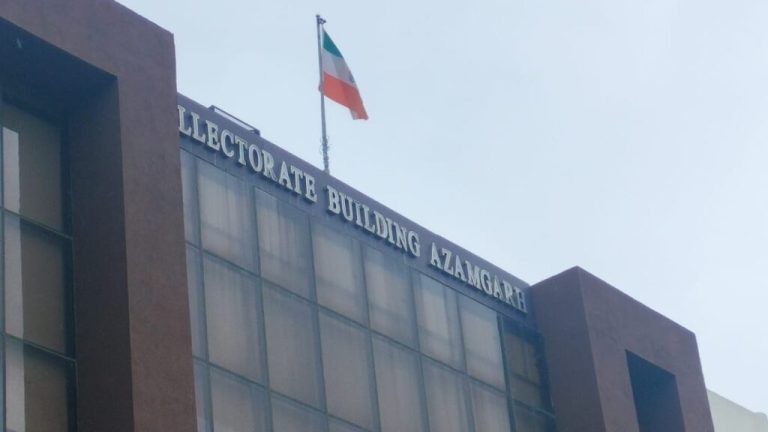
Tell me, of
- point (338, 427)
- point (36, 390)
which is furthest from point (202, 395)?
point (338, 427)

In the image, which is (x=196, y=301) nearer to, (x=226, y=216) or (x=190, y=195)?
(x=190, y=195)

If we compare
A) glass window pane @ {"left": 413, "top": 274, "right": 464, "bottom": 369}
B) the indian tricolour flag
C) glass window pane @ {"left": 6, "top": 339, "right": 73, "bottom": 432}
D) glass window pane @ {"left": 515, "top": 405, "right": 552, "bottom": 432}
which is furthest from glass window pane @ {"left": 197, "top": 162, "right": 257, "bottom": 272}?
glass window pane @ {"left": 515, "top": 405, "right": 552, "bottom": 432}

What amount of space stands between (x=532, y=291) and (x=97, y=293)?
13.7m

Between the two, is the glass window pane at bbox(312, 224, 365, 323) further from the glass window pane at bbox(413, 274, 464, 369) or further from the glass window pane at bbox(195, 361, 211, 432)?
the glass window pane at bbox(195, 361, 211, 432)

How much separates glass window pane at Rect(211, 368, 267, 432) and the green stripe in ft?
34.9

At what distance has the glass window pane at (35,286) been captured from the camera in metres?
22.5

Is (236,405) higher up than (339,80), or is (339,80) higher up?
(339,80)

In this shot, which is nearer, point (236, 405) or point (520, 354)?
point (236, 405)

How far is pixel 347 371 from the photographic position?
1118 inches

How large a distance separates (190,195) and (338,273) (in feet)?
12.7

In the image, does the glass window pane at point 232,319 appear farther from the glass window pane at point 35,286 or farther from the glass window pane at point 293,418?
the glass window pane at point 35,286

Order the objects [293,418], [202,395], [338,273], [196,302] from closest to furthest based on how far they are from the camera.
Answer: [202,395] < [196,302] < [293,418] < [338,273]

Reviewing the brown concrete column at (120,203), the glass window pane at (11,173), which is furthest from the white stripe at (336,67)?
the glass window pane at (11,173)

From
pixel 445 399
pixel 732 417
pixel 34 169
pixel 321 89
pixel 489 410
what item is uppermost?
pixel 321 89
